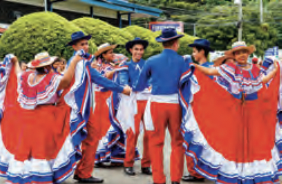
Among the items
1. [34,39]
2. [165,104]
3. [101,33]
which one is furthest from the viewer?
[101,33]

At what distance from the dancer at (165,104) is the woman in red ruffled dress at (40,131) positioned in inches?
43.7

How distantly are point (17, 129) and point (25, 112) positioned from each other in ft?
1.12

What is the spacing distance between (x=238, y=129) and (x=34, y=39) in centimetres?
826

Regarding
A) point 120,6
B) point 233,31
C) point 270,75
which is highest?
point 233,31

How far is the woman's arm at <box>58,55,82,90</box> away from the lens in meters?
4.77

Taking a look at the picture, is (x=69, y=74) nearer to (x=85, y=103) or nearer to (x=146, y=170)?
(x=85, y=103)

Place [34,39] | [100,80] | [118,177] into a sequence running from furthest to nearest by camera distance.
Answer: [34,39], [118,177], [100,80]

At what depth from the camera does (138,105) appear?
594 centimetres

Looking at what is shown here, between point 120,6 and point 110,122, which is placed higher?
point 120,6

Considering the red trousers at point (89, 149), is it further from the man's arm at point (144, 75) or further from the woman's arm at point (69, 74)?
the man's arm at point (144, 75)

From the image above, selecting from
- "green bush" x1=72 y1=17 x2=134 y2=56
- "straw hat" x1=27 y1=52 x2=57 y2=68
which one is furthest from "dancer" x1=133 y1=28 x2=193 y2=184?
"green bush" x1=72 y1=17 x2=134 y2=56

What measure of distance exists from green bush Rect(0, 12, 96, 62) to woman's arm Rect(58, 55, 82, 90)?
663 centimetres

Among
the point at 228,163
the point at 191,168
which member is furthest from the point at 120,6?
the point at 228,163

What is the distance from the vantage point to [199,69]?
507 centimetres
